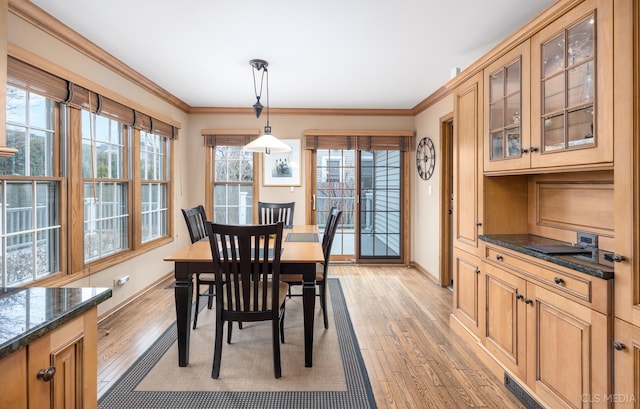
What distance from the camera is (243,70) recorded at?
3617 millimetres

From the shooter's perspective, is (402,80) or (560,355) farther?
(402,80)

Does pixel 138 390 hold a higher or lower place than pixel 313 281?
lower

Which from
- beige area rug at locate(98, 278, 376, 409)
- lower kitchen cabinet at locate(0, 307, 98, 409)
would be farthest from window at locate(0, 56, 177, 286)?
lower kitchen cabinet at locate(0, 307, 98, 409)

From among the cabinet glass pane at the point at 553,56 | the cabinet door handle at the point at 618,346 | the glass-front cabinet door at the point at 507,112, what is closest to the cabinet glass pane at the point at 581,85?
the cabinet glass pane at the point at 553,56

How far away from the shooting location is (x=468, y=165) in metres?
2.76

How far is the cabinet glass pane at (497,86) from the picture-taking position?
92.0 inches

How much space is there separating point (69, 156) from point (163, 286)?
6.59 feet

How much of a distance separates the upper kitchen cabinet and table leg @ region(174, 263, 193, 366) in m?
2.31

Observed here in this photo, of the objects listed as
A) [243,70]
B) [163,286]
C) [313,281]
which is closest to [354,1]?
[243,70]

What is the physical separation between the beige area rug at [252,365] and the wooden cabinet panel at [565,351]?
112 centimetres

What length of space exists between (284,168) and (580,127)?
4115 mm

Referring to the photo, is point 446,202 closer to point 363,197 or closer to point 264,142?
point 363,197

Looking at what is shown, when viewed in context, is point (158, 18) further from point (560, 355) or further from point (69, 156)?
point (560, 355)

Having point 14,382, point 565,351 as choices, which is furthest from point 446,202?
point 14,382
